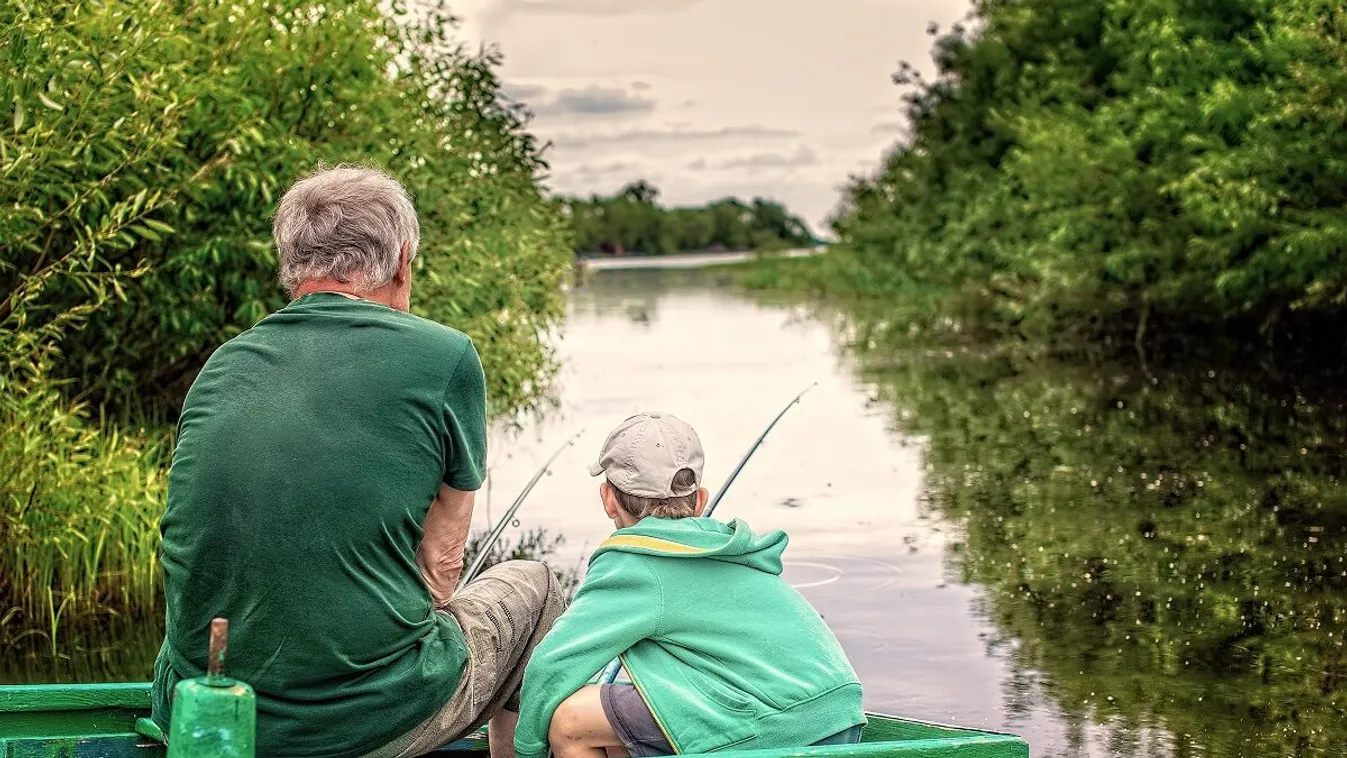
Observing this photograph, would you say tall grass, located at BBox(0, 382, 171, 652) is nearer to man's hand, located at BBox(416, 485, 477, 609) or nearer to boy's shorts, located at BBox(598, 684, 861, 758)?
man's hand, located at BBox(416, 485, 477, 609)

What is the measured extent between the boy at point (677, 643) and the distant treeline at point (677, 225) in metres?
136

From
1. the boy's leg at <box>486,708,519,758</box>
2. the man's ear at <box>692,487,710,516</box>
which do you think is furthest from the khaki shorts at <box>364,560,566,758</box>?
the man's ear at <box>692,487,710,516</box>

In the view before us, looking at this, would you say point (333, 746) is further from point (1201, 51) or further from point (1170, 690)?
point (1201, 51)

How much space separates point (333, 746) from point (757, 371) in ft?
71.7

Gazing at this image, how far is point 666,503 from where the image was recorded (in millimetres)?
4285

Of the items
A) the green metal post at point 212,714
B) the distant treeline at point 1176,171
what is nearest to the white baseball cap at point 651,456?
the green metal post at point 212,714

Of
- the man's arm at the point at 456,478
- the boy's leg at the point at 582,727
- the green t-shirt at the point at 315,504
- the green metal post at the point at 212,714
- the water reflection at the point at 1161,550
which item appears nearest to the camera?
the green metal post at the point at 212,714

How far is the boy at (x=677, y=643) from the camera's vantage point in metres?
4.21

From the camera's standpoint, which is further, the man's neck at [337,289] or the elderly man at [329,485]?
the man's neck at [337,289]

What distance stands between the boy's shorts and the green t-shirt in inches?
17.0

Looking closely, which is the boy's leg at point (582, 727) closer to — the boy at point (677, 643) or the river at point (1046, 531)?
the boy at point (677, 643)

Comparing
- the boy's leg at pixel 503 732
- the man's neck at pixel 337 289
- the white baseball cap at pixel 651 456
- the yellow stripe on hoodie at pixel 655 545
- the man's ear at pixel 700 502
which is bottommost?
the boy's leg at pixel 503 732

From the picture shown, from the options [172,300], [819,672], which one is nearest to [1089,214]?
[172,300]

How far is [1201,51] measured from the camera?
25.9 meters
